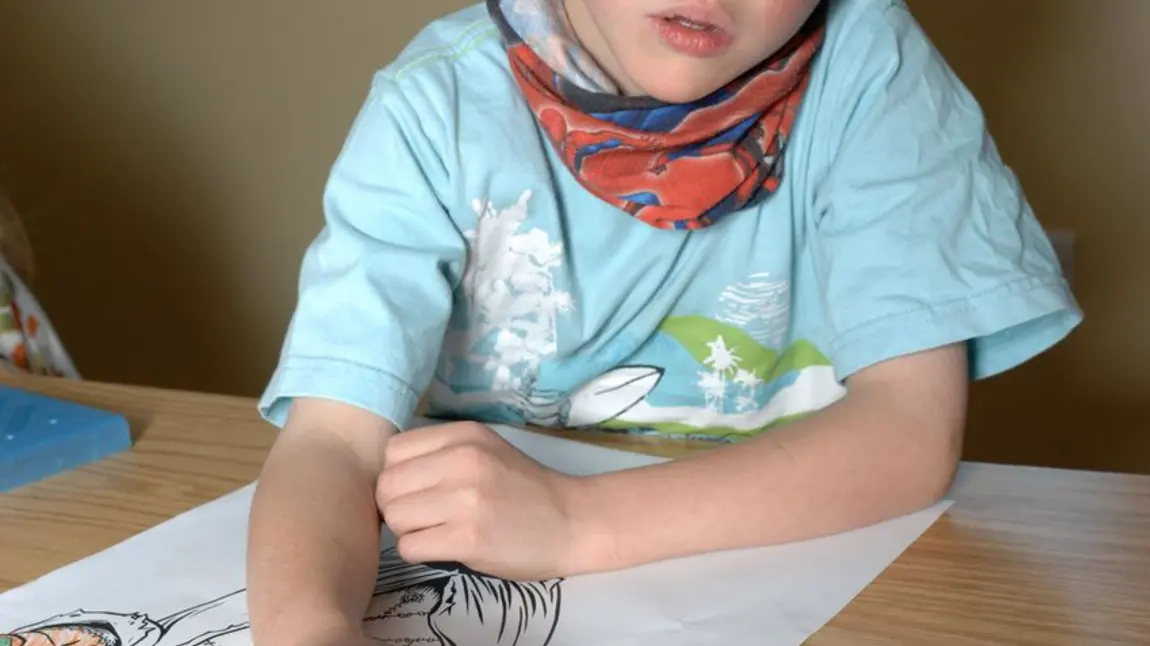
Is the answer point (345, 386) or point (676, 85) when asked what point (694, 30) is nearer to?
point (676, 85)

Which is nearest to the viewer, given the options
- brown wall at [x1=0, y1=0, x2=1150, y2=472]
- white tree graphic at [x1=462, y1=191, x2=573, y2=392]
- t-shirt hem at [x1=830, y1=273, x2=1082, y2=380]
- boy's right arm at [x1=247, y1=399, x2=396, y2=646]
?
boy's right arm at [x1=247, y1=399, x2=396, y2=646]

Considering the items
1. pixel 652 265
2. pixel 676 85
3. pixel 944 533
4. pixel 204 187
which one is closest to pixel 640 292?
pixel 652 265

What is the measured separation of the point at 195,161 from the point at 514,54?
3.37 feet

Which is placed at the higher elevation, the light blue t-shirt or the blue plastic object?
the light blue t-shirt

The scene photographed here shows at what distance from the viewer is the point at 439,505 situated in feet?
1.71

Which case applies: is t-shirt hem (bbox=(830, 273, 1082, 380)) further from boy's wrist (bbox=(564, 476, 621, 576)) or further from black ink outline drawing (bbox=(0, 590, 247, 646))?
black ink outline drawing (bbox=(0, 590, 247, 646))

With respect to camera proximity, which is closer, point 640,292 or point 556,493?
point 556,493

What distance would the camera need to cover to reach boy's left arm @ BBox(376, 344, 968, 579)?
20.3 inches

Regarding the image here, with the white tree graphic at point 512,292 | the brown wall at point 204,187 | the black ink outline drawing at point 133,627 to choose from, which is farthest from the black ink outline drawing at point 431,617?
the brown wall at point 204,187

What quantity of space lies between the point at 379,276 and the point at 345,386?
0.06 metres

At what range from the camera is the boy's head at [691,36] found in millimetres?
602

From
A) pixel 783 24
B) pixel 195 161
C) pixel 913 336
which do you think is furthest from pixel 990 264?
pixel 195 161

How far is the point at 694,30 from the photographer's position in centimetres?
60

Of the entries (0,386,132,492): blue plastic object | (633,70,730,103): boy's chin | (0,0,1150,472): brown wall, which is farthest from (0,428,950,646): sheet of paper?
(0,0,1150,472): brown wall
